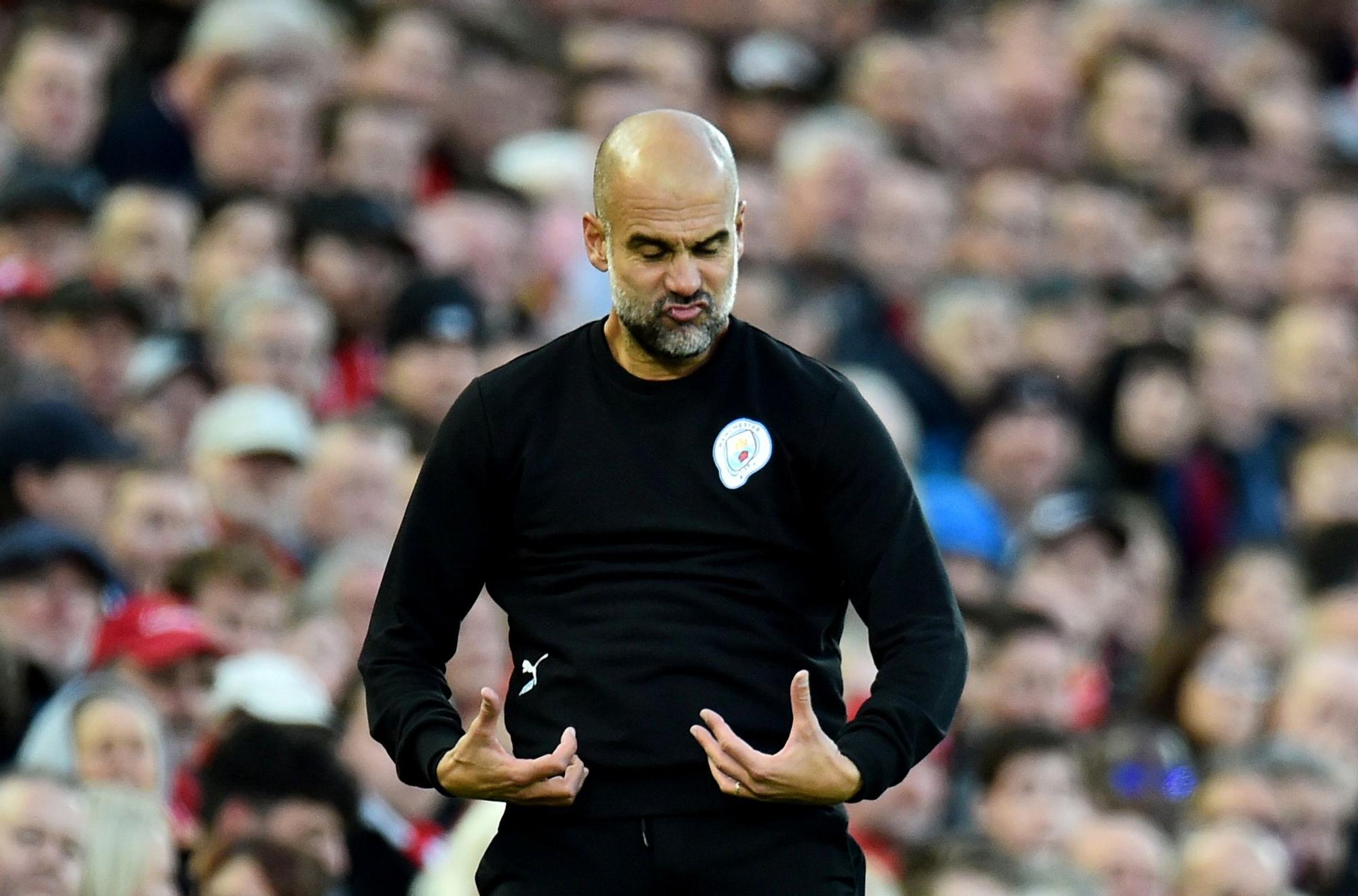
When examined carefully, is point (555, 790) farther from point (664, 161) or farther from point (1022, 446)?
point (1022, 446)

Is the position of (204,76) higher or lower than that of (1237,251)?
lower

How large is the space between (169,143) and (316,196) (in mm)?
772

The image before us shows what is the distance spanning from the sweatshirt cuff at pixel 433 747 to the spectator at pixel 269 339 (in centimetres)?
499

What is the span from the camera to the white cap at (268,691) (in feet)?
23.0

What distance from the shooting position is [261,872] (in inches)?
249

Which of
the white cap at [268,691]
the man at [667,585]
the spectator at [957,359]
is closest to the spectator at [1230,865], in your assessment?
the white cap at [268,691]

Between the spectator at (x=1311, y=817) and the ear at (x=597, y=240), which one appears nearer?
the ear at (x=597, y=240)

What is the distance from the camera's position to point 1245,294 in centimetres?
1256

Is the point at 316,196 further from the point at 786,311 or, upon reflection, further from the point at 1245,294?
the point at 1245,294

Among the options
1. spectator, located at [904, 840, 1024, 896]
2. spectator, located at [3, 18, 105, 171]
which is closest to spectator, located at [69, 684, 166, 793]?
spectator, located at [904, 840, 1024, 896]

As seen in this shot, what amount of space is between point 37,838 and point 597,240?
264 centimetres

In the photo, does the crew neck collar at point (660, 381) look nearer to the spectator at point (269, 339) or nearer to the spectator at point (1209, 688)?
the spectator at point (269, 339)

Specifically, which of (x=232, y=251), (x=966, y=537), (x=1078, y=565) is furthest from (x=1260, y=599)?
(x=232, y=251)

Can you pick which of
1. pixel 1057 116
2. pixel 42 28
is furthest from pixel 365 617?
pixel 1057 116
